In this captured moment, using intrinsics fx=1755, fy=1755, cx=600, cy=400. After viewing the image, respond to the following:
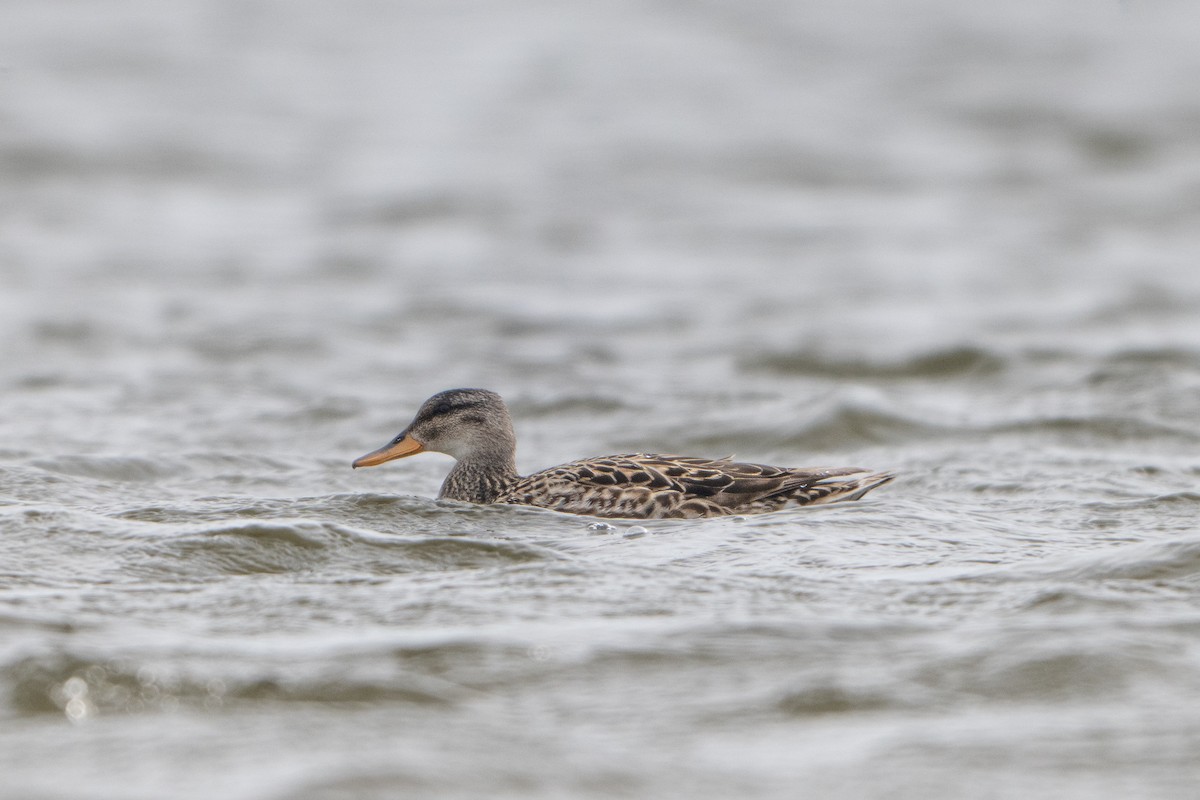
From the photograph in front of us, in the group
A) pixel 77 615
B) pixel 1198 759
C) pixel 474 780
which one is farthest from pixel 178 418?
pixel 1198 759

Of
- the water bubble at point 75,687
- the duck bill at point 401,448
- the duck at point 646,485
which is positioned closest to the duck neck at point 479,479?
the duck at point 646,485

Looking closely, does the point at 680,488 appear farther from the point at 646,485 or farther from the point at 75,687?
the point at 75,687

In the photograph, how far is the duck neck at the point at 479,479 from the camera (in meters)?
9.87

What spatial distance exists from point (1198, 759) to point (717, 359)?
10.0 metres

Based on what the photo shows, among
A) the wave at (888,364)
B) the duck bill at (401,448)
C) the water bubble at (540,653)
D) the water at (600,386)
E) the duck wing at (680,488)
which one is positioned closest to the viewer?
the water at (600,386)

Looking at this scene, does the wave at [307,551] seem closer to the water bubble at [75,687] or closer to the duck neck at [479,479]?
the duck neck at [479,479]

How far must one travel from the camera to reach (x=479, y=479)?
9938 millimetres

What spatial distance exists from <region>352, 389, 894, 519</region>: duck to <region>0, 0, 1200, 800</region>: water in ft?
0.57

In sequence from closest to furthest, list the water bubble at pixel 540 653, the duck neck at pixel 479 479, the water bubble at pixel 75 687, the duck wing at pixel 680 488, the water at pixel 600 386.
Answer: the water at pixel 600 386 → the water bubble at pixel 75 687 → the water bubble at pixel 540 653 → the duck wing at pixel 680 488 → the duck neck at pixel 479 479

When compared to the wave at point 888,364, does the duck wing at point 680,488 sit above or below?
below

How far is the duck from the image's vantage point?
920 cm

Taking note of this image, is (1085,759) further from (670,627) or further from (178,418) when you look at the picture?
(178,418)

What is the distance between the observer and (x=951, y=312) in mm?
17688

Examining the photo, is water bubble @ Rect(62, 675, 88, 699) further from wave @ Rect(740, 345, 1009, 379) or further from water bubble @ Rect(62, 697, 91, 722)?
wave @ Rect(740, 345, 1009, 379)
